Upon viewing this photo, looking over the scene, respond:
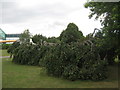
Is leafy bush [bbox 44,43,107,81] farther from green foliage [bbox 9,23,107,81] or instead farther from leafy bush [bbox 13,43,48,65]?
leafy bush [bbox 13,43,48,65]

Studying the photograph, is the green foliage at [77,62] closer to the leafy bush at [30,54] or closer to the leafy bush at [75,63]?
the leafy bush at [75,63]

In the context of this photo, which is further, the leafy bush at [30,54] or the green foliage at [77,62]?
the leafy bush at [30,54]

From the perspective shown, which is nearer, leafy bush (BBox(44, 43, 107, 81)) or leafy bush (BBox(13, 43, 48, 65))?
leafy bush (BBox(44, 43, 107, 81))

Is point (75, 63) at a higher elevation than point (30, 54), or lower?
lower

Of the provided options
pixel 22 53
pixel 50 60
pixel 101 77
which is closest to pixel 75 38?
pixel 50 60

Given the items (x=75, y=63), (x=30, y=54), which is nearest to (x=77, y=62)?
(x=75, y=63)

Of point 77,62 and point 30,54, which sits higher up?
point 30,54

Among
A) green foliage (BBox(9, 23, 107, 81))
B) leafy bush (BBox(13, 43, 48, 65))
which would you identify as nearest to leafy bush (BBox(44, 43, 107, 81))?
green foliage (BBox(9, 23, 107, 81))

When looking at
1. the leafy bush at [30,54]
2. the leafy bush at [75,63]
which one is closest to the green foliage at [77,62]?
the leafy bush at [75,63]

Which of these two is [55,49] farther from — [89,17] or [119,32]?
[119,32]

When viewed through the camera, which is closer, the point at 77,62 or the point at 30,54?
the point at 77,62

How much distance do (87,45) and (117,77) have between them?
192 centimetres

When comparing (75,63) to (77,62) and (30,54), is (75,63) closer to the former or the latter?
(77,62)

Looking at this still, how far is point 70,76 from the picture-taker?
18.8 feet
